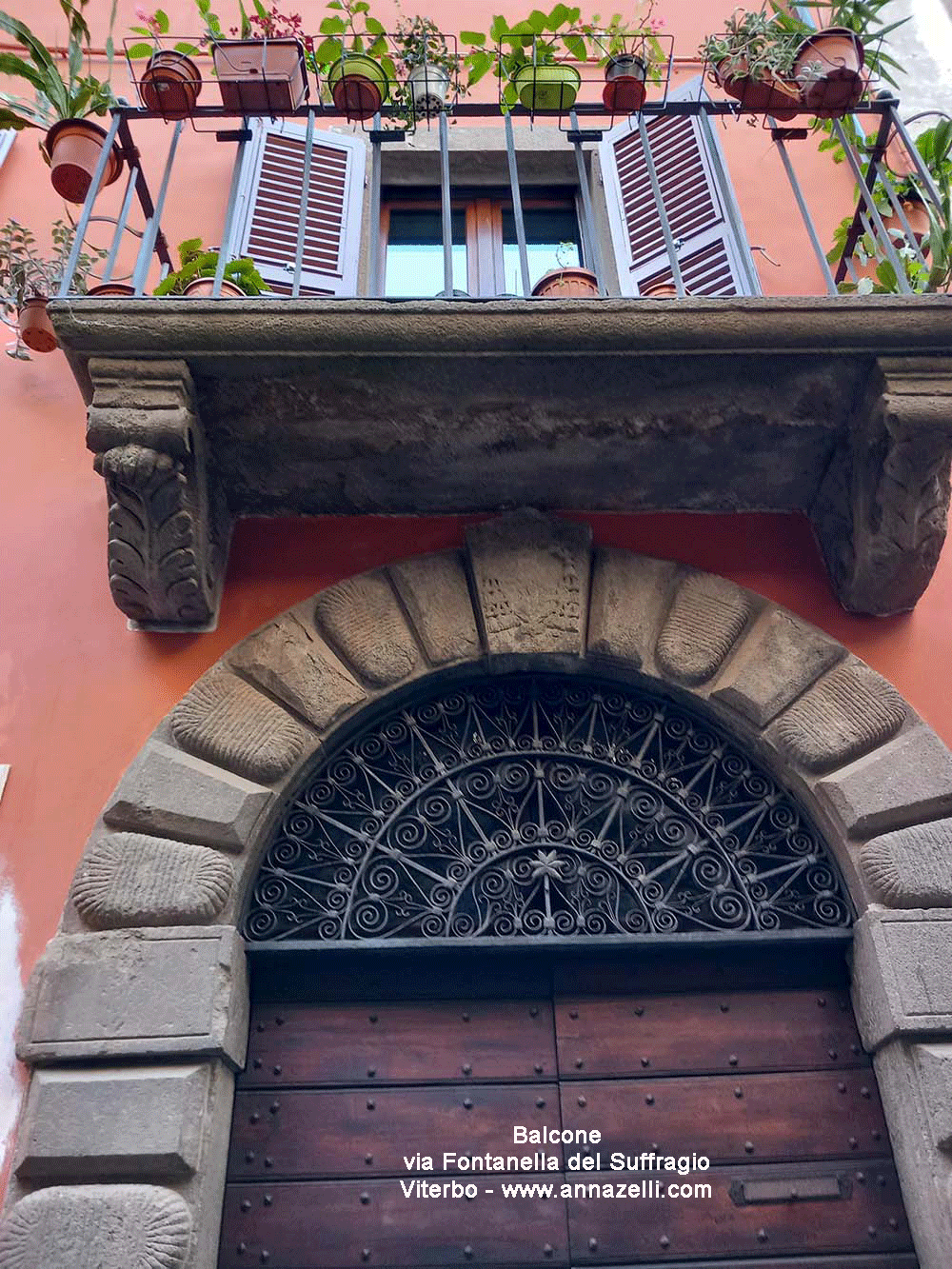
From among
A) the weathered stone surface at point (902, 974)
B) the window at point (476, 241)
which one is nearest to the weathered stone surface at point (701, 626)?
the weathered stone surface at point (902, 974)

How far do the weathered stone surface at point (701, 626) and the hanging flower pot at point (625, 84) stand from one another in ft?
6.32

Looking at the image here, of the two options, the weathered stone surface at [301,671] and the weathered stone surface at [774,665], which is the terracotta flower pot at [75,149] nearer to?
the weathered stone surface at [301,671]

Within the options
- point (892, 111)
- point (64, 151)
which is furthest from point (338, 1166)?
point (892, 111)

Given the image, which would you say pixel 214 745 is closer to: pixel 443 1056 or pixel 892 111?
pixel 443 1056

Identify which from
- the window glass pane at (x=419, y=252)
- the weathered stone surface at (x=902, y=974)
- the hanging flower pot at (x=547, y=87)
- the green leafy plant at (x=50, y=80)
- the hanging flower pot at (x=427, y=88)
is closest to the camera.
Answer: the weathered stone surface at (x=902, y=974)

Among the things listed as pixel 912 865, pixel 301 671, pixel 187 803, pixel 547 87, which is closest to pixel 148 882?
pixel 187 803

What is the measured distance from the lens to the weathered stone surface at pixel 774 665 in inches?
140

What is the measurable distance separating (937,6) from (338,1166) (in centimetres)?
587

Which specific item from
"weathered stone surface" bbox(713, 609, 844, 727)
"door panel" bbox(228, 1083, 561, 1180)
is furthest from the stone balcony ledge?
"door panel" bbox(228, 1083, 561, 1180)

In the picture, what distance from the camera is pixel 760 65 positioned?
4133 millimetres

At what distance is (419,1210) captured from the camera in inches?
116

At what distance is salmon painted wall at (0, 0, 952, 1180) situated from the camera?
3.30 m

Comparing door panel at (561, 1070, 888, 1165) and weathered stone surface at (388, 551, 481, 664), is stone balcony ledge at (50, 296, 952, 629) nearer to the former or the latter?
weathered stone surface at (388, 551, 481, 664)

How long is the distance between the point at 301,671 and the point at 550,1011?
4.10 feet
